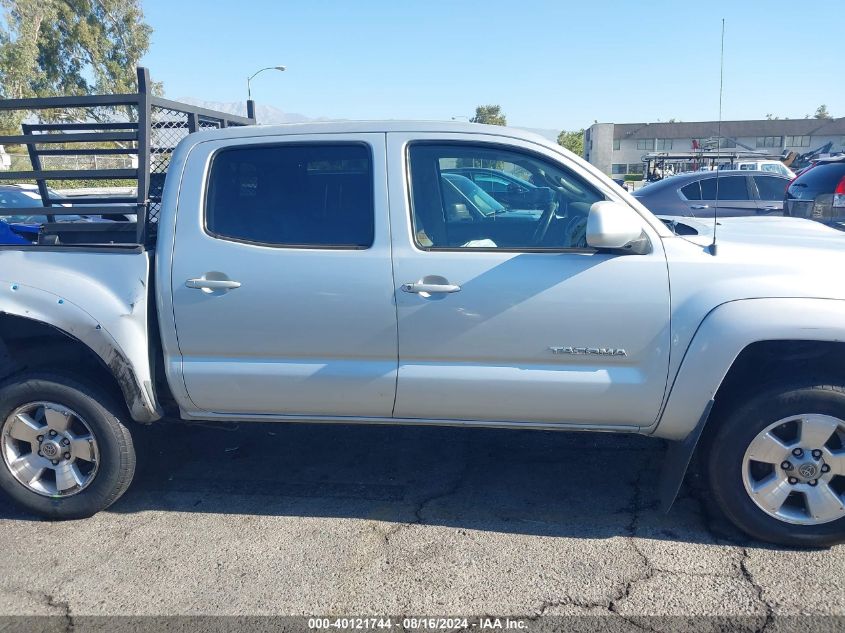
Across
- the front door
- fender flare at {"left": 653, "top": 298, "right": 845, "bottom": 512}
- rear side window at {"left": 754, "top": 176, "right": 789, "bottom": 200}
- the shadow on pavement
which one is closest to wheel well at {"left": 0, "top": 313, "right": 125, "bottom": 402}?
the shadow on pavement

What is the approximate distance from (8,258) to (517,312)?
2.54 metres

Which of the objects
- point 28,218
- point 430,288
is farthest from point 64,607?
point 28,218

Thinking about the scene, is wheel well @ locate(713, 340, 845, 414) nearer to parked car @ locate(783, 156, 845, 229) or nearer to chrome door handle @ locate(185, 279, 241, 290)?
chrome door handle @ locate(185, 279, 241, 290)

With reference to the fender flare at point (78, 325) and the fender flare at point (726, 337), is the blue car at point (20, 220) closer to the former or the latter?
the fender flare at point (78, 325)

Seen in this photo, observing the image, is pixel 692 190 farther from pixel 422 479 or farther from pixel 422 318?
pixel 422 318

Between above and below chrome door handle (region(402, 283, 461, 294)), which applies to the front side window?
above

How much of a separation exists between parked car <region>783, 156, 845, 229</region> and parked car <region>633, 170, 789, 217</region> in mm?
1117

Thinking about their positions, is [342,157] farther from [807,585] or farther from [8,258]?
[807,585]

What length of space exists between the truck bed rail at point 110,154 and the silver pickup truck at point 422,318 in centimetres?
6

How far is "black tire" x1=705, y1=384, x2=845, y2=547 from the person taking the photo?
3061mm

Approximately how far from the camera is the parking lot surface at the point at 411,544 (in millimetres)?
2902

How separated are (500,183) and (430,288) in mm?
1028

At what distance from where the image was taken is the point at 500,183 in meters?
3.91

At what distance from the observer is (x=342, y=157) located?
3434 millimetres
